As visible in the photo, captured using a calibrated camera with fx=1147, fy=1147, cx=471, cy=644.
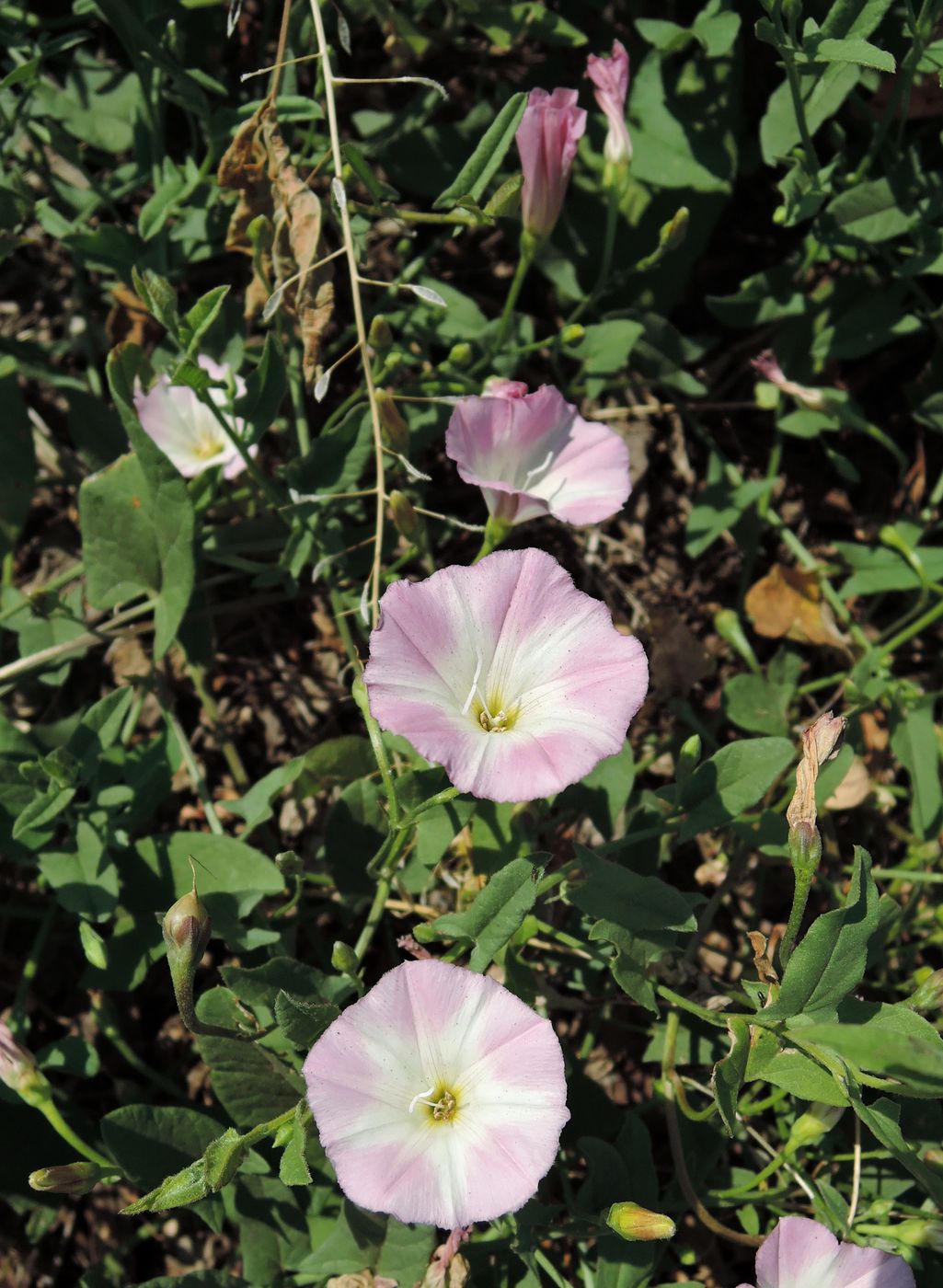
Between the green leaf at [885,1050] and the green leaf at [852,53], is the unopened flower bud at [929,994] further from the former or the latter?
the green leaf at [852,53]

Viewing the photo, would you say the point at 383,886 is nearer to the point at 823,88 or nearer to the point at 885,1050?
the point at 885,1050

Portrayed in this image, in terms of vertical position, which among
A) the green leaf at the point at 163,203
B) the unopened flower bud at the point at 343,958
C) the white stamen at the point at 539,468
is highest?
the green leaf at the point at 163,203

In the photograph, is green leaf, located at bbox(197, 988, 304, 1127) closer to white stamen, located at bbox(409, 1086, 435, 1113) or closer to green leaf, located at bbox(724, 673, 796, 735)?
white stamen, located at bbox(409, 1086, 435, 1113)

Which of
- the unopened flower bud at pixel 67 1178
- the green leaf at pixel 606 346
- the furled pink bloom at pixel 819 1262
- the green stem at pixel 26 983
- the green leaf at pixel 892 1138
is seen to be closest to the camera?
the green leaf at pixel 892 1138

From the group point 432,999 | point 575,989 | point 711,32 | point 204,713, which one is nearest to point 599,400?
point 711,32

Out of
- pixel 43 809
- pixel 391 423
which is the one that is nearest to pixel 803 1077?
pixel 391 423

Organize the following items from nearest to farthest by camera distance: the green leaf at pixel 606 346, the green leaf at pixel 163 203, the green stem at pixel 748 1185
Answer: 1. the green stem at pixel 748 1185
2. the green leaf at pixel 163 203
3. the green leaf at pixel 606 346

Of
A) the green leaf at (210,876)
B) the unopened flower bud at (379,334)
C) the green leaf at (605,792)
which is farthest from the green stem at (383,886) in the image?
the unopened flower bud at (379,334)

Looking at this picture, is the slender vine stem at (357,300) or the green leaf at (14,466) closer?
the slender vine stem at (357,300)
